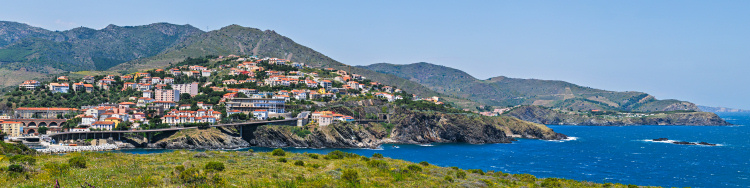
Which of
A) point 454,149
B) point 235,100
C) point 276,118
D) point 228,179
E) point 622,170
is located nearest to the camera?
point 228,179

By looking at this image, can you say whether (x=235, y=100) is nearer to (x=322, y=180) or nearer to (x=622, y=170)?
(x=622, y=170)

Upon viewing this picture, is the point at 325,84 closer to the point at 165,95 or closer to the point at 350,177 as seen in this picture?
the point at 165,95

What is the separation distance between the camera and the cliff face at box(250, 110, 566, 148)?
292 feet

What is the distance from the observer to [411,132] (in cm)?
10331

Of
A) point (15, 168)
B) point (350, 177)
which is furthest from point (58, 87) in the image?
point (350, 177)

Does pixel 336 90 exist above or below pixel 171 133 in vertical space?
above

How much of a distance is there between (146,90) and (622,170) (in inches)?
3921

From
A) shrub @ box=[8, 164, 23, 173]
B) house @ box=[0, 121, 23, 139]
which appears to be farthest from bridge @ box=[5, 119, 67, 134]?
shrub @ box=[8, 164, 23, 173]

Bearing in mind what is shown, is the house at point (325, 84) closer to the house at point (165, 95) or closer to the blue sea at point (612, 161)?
the house at point (165, 95)

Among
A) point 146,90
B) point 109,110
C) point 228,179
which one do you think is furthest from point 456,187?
point 146,90

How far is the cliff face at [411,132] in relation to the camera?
89000 mm

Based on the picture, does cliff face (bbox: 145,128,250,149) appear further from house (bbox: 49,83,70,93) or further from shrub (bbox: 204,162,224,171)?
shrub (bbox: 204,162,224,171)

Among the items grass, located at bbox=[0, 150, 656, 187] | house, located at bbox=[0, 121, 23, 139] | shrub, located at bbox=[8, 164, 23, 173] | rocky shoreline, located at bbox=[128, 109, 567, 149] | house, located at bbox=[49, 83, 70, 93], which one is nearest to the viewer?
grass, located at bbox=[0, 150, 656, 187]

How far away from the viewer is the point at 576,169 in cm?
6284
